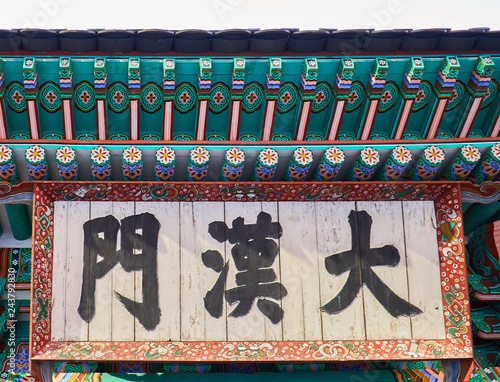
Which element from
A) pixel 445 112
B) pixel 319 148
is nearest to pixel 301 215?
pixel 319 148

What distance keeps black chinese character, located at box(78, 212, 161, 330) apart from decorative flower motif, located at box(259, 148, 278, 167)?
1.31 m

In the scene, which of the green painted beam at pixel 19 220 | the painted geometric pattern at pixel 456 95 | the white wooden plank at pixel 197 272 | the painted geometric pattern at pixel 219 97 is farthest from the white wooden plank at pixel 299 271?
the green painted beam at pixel 19 220

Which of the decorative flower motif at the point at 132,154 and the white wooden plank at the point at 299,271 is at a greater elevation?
the decorative flower motif at the point at 132,154

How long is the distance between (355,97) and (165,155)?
2.10 m

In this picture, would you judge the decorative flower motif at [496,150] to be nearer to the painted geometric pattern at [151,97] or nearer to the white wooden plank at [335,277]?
the white wooden plank at [335,277]

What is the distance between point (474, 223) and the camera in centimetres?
723

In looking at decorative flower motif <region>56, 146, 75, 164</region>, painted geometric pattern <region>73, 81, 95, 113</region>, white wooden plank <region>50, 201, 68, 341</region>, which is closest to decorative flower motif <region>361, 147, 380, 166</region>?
painted geometric pattern <region>73, 81, 95, 113</region>

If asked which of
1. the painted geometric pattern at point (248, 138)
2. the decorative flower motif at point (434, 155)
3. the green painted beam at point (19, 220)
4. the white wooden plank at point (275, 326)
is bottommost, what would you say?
the white wooden plank at point (275, 326)

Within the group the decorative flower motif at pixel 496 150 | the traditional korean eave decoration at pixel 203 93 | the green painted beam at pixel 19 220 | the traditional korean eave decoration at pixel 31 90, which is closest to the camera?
the traditional korean eave decoration at pixel 31 90

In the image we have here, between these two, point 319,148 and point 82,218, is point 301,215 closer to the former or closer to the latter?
point 319,148

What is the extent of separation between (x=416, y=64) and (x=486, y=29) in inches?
29.8

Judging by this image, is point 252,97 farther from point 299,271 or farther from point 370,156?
point 299,271

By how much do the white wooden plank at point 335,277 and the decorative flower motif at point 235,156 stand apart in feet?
3.24

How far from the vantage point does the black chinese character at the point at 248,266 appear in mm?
5918
